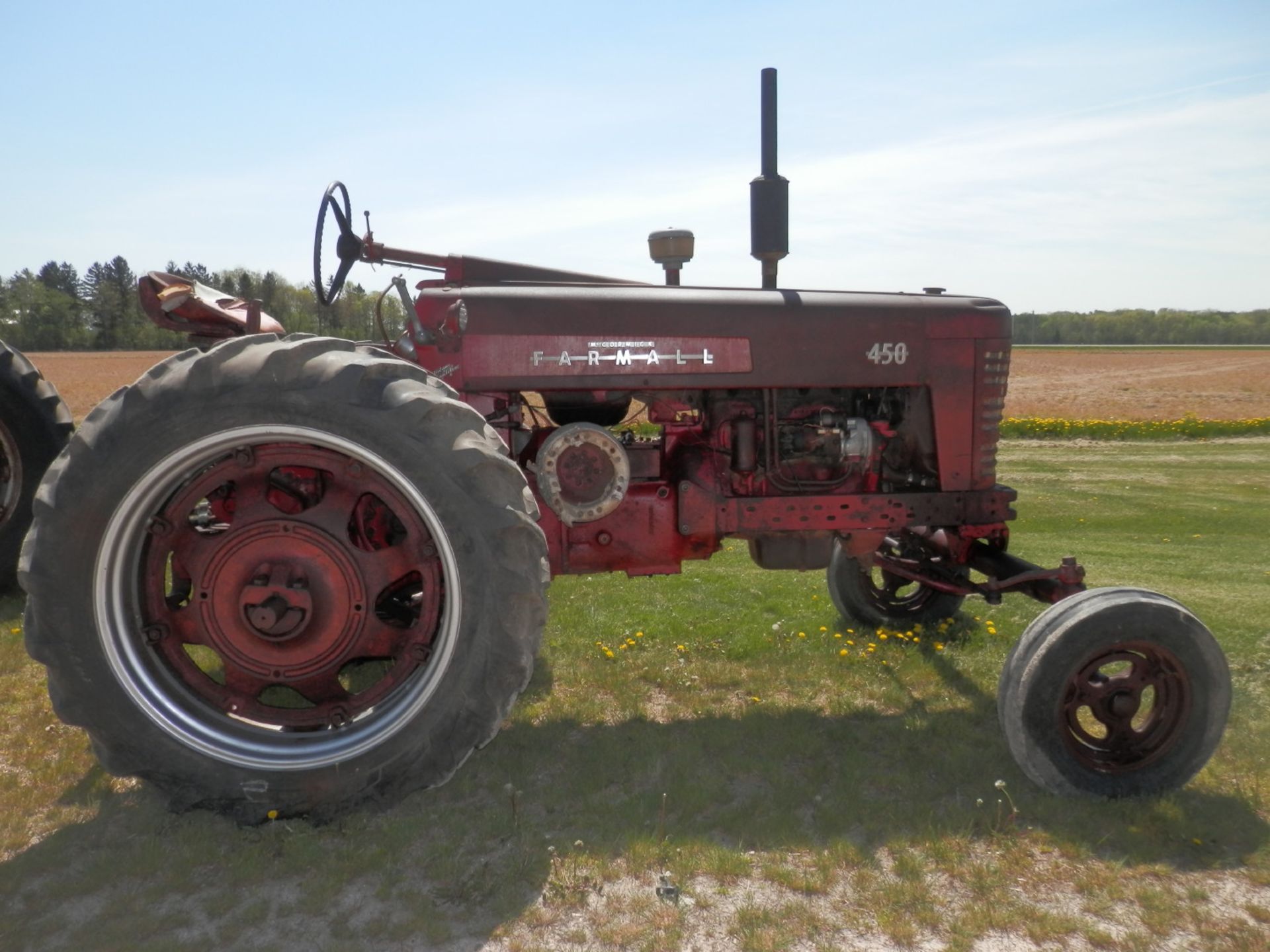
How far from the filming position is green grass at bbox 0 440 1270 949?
2.42 metres

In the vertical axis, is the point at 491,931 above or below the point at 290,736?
below

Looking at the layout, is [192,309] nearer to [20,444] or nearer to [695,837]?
[20,444]

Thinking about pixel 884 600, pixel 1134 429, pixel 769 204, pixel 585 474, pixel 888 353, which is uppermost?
pixel 769 204

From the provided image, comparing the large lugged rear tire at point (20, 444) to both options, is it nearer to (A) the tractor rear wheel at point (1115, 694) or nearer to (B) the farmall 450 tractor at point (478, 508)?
(B) the farmall 450 tractor at point (478, 508)

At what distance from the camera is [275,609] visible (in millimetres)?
2871

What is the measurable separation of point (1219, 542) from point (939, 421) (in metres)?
4.93

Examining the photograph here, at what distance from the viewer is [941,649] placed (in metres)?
4.48

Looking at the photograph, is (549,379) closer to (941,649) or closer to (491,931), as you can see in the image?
(491,931)

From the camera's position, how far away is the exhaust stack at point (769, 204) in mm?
3826

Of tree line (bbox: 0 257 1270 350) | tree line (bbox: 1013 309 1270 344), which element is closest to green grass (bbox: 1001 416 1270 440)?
tree line (bbox: 0 257 1270 350)

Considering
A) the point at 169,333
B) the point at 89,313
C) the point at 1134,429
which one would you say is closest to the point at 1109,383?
the point at 1134,429

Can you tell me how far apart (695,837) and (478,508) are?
1203 millimetres

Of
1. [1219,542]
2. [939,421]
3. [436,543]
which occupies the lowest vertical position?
[1219,542]

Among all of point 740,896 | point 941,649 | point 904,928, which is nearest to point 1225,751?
point 941,649
